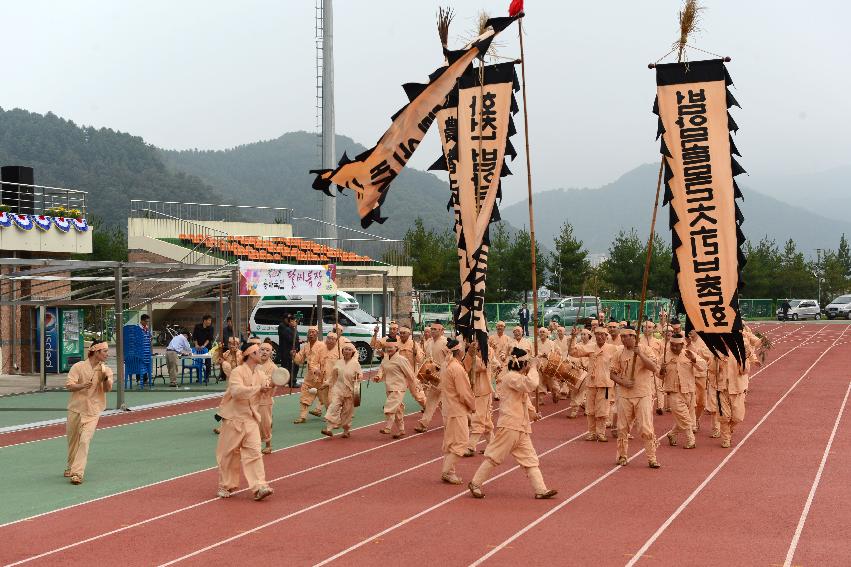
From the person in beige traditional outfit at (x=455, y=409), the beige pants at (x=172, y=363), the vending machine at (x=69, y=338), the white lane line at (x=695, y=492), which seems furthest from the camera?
the vending machine at (x=69, y=338)

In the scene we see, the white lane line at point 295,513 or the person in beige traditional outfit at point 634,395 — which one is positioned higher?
the person in beige traditional outfit at point 634,395

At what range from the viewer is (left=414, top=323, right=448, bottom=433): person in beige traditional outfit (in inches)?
634

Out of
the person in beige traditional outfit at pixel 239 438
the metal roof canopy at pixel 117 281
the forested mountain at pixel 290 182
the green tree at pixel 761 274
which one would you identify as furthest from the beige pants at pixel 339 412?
the forested mountain at pixel 290 182

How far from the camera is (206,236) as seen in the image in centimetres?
3912

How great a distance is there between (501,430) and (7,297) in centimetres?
1934

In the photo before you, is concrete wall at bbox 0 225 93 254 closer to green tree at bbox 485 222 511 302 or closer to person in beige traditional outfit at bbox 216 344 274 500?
person in beige traditional outfit at bbox 216 344 274 500

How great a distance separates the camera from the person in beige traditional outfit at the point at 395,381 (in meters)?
15.5

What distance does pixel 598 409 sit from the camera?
15094mm

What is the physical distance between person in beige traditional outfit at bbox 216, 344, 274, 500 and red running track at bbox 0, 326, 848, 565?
334 mm

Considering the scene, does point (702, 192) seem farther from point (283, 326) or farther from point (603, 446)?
point (283, 326)

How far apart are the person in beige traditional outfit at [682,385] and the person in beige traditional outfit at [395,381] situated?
3.96 metres

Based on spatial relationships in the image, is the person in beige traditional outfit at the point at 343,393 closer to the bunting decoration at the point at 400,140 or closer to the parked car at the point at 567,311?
the bunting decoration at the point at 400,140

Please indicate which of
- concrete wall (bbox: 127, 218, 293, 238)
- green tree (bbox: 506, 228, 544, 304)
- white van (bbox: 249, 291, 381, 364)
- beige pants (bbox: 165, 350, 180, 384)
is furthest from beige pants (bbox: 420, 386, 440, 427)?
green tree (bbox: 506, 228, 544, 304)

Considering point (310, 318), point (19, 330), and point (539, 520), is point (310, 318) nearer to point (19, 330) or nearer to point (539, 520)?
point (19, 330)
